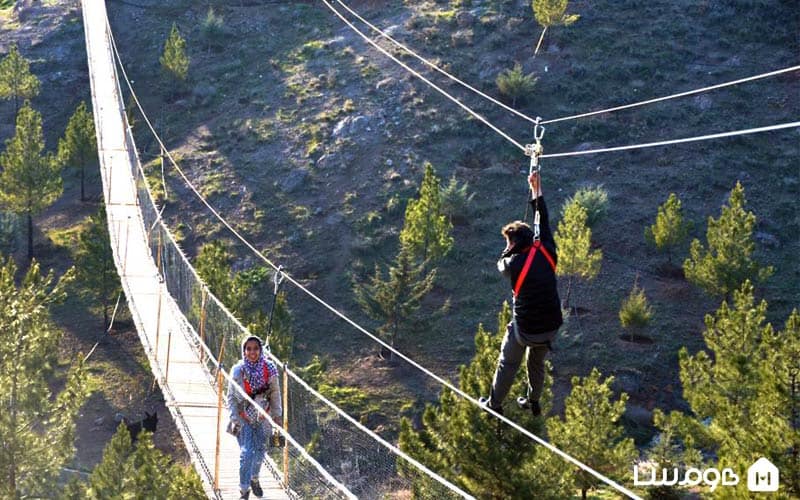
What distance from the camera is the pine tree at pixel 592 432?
12617 millimetres

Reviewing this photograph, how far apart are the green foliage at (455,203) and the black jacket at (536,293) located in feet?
59.3

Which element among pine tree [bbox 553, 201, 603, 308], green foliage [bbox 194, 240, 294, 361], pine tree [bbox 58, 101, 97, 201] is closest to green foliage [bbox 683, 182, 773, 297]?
pine tree [bbox 553, 201, 603, 308]

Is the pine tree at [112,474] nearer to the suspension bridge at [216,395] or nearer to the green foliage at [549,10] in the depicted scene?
the suspension bridge at [216,395]

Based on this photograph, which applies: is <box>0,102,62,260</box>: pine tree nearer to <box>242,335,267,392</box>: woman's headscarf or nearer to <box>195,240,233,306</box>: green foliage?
<box>195,240,233,306</box>: green foliage

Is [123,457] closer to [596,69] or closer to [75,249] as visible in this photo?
[75,249]

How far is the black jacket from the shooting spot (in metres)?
6.54

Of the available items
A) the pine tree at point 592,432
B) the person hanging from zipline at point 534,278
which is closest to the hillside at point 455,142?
the pine tree at point 592,432

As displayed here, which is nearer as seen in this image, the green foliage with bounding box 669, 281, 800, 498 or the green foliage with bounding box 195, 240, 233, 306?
the green foliage with bounding box 669, 281, 800, 498

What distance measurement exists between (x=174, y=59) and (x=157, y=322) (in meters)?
23.0

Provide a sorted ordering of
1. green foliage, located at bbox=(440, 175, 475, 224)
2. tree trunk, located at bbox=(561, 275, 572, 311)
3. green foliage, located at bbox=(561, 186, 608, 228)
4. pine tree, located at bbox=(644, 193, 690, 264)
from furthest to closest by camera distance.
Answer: green foliage, located at bbox=(440, 175, 475, 224), green foliage, located at bbox=(561, 186, 608, 228), tree trunk, located at bbox=(561, 275, 572, 311), pine tree, located at bbox=(644, 193, 690, 264)

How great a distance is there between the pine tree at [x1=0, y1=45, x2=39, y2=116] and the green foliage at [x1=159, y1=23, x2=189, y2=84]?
15.3ft

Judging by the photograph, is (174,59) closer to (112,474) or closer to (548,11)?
(548,11)

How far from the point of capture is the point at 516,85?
29.3 m

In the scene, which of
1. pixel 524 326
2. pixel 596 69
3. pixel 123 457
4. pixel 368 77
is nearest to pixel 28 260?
pixel 368 77
